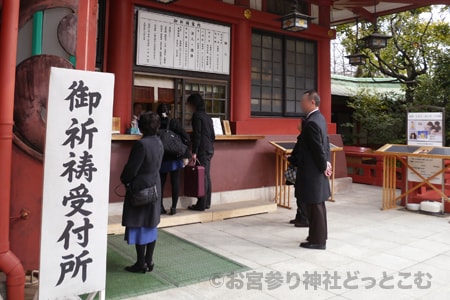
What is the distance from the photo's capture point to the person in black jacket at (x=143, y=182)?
3797 mm

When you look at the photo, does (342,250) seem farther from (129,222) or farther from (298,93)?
(298,93)

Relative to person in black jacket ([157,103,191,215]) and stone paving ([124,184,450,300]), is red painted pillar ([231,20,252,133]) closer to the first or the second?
person in black jacket ([157,103,191,215])

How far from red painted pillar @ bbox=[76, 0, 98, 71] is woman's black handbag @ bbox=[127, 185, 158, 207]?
1.26 meters

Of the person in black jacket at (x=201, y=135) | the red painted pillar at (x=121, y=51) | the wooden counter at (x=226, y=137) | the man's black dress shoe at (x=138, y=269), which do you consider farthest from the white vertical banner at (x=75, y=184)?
the red painted pillar at (x=121, y=51)

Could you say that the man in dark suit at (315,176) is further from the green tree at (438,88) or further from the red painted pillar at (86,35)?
the green tree at (438,88)

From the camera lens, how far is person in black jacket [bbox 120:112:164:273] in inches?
149

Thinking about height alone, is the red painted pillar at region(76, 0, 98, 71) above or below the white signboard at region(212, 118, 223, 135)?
above

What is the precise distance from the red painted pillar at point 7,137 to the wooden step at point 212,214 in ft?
7.86

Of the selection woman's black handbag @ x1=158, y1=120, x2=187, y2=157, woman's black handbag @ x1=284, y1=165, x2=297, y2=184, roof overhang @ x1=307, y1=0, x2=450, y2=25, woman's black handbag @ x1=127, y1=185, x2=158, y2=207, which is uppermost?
roof overhang @ x1=307, y1=0, x2=450, y2=25

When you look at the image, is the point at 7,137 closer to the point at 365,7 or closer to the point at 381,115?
the point at 365,7

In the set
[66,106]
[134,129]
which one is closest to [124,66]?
[134,129]

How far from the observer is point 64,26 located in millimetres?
3596

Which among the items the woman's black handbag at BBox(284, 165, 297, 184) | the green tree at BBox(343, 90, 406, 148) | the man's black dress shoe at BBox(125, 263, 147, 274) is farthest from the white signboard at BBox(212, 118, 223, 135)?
the green tree at BBox(343, 90, 406, 148)

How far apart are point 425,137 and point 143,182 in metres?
5.93
